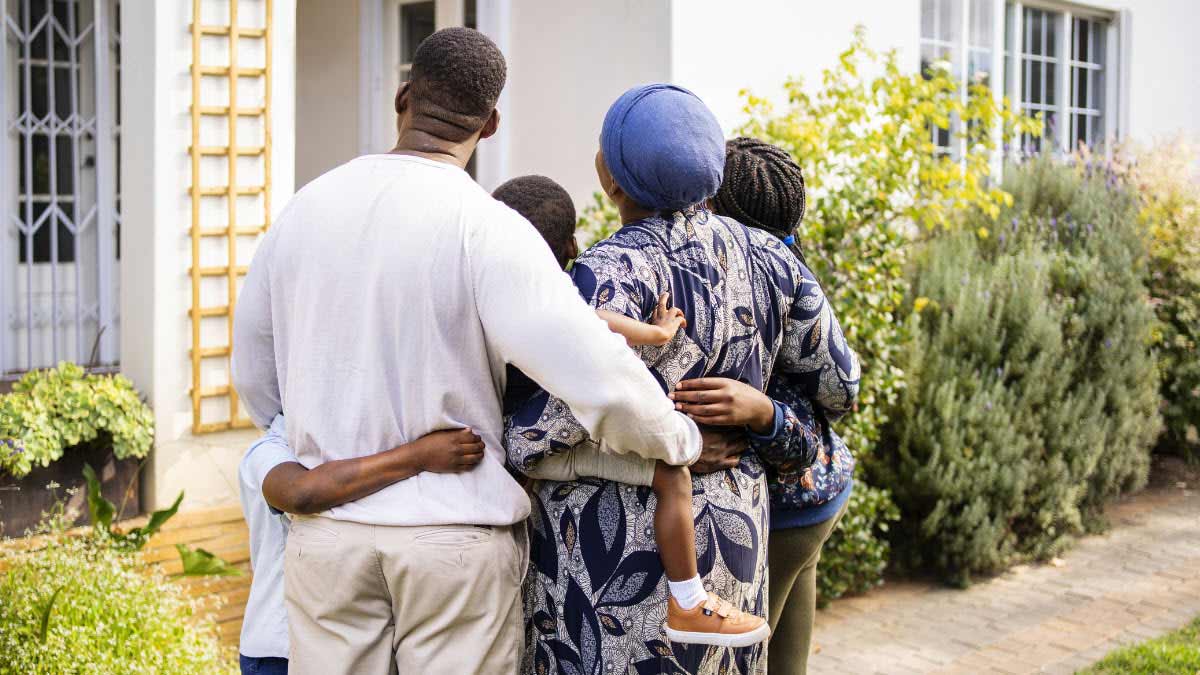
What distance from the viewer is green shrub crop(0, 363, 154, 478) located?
183 inches

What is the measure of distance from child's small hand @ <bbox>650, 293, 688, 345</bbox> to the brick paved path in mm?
3066

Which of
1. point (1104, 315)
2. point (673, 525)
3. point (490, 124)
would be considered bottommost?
point (673, 525)

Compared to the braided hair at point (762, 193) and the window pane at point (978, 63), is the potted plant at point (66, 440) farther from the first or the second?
the window pane at point (978, 63)

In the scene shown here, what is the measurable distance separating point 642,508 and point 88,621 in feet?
7.71

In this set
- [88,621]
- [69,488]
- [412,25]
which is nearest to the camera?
[88,621]

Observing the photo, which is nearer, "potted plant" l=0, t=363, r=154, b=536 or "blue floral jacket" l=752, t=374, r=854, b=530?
"blue floral jacket" l=752, t=374, r=854, b=530

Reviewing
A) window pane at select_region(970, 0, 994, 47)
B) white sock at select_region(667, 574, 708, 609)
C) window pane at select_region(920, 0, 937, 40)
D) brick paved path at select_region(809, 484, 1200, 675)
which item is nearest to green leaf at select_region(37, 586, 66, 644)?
white sock at select_region(667, 574, 708, 609)

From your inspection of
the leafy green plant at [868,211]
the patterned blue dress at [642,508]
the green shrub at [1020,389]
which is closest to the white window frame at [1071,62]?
the green shrub at [1020,389]

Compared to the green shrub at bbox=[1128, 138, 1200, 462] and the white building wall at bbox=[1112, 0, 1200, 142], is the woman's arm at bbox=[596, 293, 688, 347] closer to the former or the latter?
the green shrub at bbox=[1128, 138, 1200, 462]

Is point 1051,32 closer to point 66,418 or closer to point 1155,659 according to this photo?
point 1155,659

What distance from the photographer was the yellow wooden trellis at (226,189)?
521cm

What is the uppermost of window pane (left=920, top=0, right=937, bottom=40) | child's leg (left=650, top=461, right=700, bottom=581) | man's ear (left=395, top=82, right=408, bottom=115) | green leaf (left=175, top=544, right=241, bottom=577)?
window pane (left=920, top=0, right=937, bottom=40)

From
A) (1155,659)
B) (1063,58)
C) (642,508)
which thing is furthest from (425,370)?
(1063,58)

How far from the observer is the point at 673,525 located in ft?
7.59
